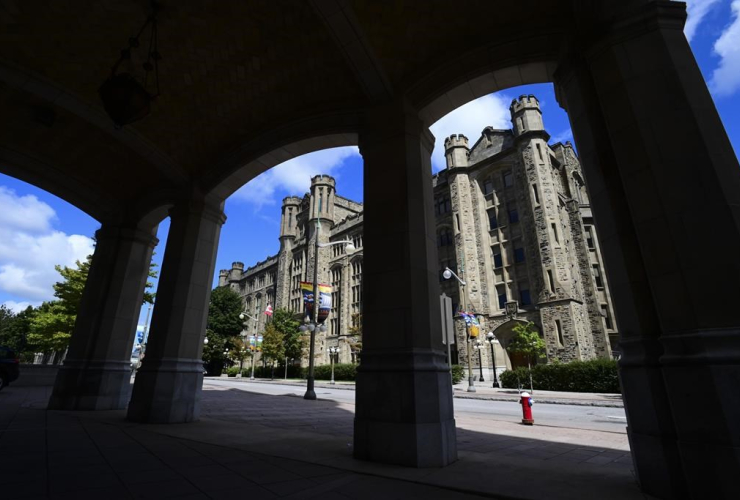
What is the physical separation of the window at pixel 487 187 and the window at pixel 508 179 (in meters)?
1.63

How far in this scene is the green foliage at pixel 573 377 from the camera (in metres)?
21.5

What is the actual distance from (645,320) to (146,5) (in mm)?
8337

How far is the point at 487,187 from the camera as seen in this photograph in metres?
39.8

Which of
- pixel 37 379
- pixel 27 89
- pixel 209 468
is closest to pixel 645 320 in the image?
pixel 209 468

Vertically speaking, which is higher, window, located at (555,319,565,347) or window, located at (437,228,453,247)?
window, located at (437,228,453,247)

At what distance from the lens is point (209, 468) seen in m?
4.25

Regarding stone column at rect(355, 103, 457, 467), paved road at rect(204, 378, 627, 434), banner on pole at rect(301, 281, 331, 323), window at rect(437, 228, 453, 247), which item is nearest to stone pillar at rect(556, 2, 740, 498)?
stone column at rect(355, 103, 457, 467)

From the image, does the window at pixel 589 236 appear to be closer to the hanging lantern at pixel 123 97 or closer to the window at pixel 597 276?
the window at pixel 597 276

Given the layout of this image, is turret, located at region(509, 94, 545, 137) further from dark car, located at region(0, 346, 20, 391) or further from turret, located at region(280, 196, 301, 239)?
turret, located at region(280, 196, 301, 239)

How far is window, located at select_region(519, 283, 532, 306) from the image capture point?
33.9 m

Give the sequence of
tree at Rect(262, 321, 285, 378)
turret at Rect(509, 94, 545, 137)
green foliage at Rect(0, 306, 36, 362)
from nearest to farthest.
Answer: turret at Rect(509, 94, 545, 137) → tree at Rect(262, 321, 285, 378) → green foliage at Rect(0, 306, 36, 362)

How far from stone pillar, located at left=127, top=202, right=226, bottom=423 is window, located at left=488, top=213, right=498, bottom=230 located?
3325cm

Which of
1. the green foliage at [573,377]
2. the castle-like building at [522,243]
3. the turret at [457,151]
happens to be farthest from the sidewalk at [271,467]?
the turret at [457,151]

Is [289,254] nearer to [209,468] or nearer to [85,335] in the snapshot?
[85,335]
